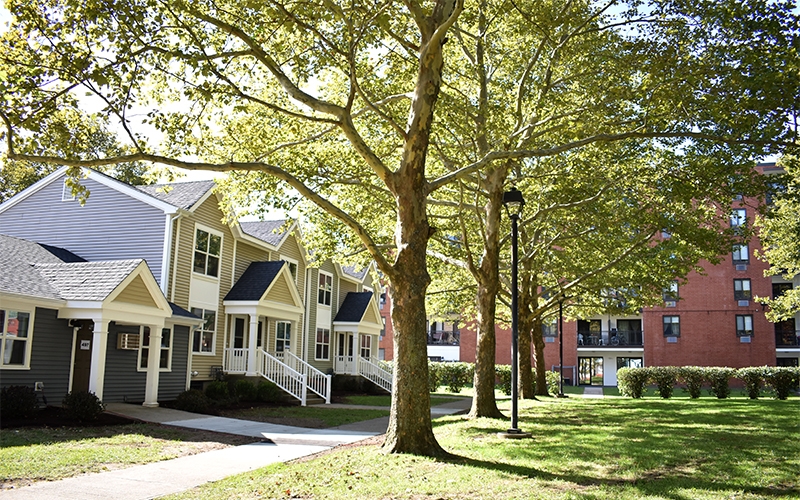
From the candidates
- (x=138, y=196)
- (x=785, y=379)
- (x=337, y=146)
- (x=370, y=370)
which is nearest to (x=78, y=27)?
(x=337, y=146)

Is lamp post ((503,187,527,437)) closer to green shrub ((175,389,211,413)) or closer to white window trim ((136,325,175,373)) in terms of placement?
green shrub ((175,389,211,413))

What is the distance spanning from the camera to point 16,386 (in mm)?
15656

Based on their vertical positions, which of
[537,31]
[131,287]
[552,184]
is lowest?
[131,287]

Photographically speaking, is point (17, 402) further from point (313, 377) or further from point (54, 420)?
point (313, 377)

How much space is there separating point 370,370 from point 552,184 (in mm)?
17300

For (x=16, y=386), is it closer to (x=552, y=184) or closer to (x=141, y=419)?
(x=141, y=419)

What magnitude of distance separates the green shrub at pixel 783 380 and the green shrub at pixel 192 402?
24555mm

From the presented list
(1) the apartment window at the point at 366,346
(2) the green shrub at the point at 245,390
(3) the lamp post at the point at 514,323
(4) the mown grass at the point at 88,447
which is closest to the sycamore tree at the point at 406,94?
(3) the lamp post at the point at 514,323

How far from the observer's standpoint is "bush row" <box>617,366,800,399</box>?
29695 mm

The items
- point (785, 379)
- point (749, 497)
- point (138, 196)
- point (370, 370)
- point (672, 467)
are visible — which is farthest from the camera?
point (370, 370)

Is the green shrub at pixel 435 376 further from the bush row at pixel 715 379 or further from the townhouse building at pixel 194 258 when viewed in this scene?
the bush row at pixel 715 379

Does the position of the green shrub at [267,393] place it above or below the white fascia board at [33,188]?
below

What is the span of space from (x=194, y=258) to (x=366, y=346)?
15902 millimetres

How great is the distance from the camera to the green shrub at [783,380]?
29.4m
